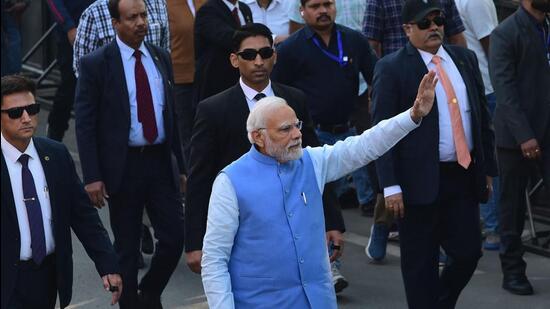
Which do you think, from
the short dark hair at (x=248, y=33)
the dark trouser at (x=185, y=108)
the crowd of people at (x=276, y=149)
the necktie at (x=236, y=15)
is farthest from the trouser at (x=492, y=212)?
the short dark hair at (x=248, y=33)

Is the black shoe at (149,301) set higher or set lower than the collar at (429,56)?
lower

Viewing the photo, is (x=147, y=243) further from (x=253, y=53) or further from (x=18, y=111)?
(x=18, y=111)

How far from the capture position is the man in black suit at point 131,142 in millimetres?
8258

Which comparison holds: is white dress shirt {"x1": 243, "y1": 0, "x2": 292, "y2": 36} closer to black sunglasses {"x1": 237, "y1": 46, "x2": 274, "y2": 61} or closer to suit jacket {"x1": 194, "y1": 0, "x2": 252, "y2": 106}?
suit jacket {"x1": 194, "y1": 0, "x2": 252, "y2": 106}

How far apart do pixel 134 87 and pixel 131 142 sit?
34 cm

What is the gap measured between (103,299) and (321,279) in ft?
11.1

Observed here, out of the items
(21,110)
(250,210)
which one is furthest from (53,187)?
(250,210)

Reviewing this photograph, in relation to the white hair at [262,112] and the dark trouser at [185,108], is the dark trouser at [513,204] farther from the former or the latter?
the white hair at [262,112]

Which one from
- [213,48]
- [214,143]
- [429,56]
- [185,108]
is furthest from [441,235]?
[185,108]

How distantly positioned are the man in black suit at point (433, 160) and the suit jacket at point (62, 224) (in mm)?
1728

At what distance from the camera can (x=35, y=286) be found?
21.5 ft

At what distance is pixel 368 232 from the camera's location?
35.5 ft

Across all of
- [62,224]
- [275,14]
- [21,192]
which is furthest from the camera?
[275,14]

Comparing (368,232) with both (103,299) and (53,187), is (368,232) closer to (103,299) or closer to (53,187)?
(103,299)
